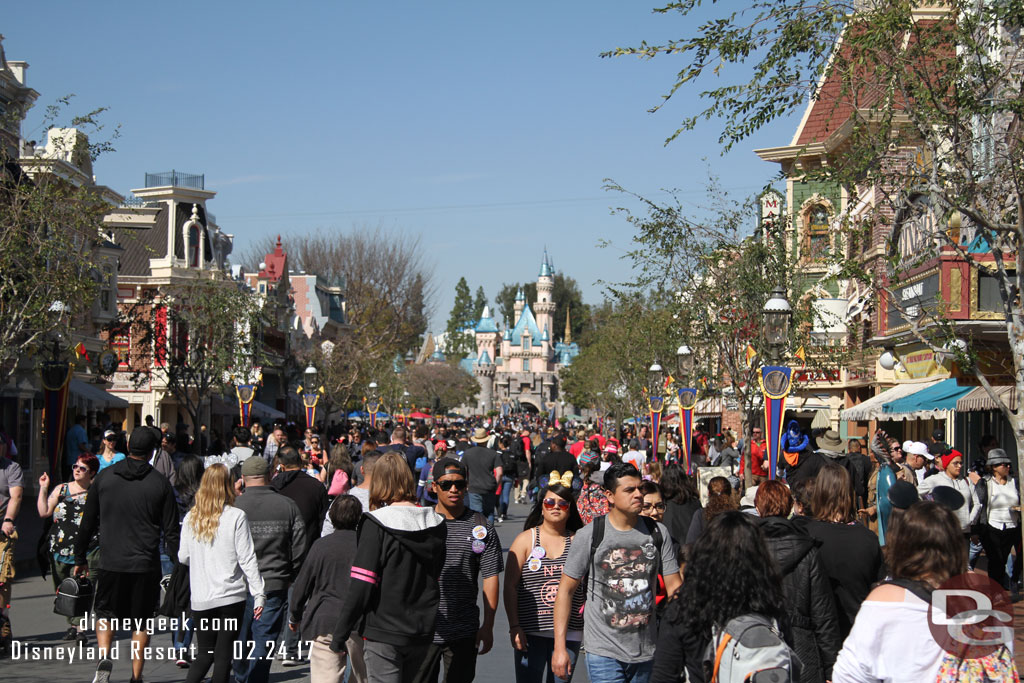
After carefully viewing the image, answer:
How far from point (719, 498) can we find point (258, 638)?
315 cm

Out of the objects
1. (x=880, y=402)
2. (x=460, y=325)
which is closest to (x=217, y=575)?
(x=880, y=402)

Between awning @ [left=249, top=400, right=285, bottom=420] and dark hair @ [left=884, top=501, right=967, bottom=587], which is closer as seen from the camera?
dark hair @ [left=884, top=501, right=967, bottom=587]

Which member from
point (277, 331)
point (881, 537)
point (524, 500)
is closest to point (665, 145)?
point (881, 537)

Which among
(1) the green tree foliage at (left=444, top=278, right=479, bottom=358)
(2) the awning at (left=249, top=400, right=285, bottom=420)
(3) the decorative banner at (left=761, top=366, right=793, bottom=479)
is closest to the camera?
(3) the decorative banner at (left=761, top=366, right=793, bottom=479)

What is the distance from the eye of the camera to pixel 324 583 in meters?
7.27

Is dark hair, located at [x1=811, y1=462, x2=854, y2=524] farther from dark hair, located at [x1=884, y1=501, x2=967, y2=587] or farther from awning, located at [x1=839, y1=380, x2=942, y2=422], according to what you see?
awning, located at [x1=839, y1=380, x2=942, y2=422]

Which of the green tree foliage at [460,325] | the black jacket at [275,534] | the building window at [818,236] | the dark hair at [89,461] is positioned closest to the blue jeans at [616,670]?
the black jacket at [275,534]

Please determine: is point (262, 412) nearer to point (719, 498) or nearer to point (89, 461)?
point (89, 461)

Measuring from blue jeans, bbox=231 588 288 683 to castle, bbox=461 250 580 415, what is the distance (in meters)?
160

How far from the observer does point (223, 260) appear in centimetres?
5241

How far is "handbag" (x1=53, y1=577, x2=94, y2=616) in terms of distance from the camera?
28.1 ft

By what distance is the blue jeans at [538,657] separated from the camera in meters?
6.51

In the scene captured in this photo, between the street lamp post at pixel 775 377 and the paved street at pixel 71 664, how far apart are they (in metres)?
5.28

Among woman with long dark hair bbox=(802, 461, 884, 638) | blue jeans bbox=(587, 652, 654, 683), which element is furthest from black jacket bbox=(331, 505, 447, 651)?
woman with long dark hair bbox=(802, 461, 884, 638)
